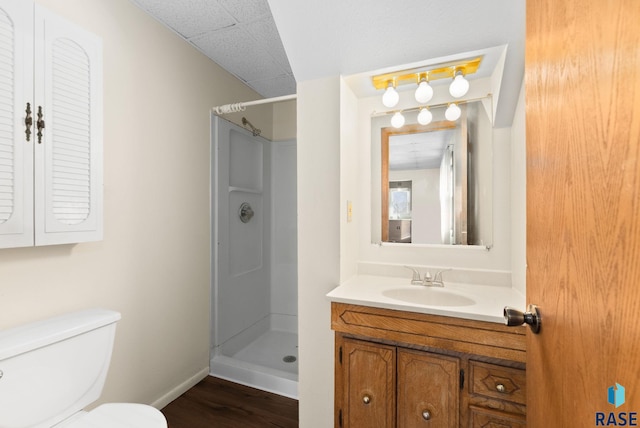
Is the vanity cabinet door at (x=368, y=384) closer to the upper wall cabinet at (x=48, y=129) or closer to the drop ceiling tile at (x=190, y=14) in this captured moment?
the upper wall cabinet at (x=48, y=129)

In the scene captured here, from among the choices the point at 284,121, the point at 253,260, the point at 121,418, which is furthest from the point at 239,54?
the point at 121,418

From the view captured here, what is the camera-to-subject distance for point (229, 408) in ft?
6.12

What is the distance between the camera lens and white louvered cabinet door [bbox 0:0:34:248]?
1064mm

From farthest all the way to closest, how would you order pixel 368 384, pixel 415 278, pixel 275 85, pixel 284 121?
1. pixel 284 121
2. pixel 275 85
3. pixel 415 278
4. pixel 368 384

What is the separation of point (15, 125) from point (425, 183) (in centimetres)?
188

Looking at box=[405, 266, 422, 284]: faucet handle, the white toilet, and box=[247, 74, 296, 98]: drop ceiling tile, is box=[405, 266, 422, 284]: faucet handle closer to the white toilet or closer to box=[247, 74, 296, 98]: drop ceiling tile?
the white toilet

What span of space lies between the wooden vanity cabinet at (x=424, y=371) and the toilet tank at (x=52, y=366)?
3.39 feet

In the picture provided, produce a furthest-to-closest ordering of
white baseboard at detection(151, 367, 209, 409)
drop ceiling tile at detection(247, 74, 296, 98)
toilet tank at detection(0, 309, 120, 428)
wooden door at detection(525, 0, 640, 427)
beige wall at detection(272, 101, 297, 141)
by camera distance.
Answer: beige wall at detection(272, 101, 297, 141) → drop ceiling tile at detection(247, 74, 296, 98) → white baseboard at detection(151, 367, 209, 409) → toilet tank at detection(0, 309, 120, 428) → wooden door at detection(525, 0, 640, 427)

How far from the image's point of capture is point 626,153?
0.34 metres

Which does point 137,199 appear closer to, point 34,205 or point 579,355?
point 34,205

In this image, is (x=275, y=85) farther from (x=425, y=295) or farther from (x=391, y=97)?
(x=425, y=295)

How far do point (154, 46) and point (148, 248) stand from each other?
1.23 m

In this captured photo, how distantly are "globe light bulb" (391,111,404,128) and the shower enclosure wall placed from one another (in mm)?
1352

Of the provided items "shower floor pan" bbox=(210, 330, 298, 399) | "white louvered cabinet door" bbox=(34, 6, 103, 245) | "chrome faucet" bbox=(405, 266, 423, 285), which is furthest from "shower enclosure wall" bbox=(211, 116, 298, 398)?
"chrome faucet" bbox=(405, 266, 423, 285)
